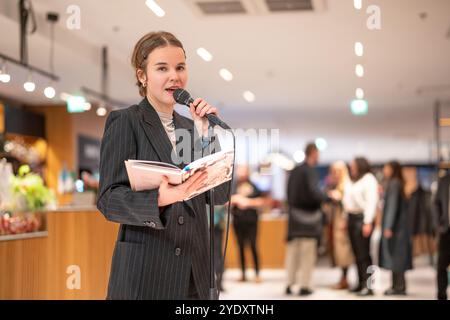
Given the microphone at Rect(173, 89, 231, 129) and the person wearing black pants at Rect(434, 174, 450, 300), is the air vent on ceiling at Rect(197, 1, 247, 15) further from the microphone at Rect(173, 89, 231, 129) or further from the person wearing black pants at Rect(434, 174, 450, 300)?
the microphone at Rect(173, 89, 231, 129)

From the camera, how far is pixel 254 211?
6.92 metres

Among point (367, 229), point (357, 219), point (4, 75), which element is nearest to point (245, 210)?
point (357, 219)

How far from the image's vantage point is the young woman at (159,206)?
1551mm

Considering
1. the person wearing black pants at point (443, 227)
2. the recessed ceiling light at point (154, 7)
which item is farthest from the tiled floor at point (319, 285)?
the recessed ceiling light at point (154, 7)

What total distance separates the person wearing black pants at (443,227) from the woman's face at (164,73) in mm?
3578

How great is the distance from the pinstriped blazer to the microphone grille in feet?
0.26

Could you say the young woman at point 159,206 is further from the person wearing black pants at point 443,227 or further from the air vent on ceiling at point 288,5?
the person wearing black pants at point 443,227

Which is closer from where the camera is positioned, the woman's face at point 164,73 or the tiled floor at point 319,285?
the woman's face at point 164,73

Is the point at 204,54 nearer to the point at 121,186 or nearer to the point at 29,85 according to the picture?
the point at 121,186

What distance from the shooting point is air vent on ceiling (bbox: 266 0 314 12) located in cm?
423

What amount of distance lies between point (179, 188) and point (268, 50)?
398cm

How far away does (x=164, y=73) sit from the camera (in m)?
1.66
